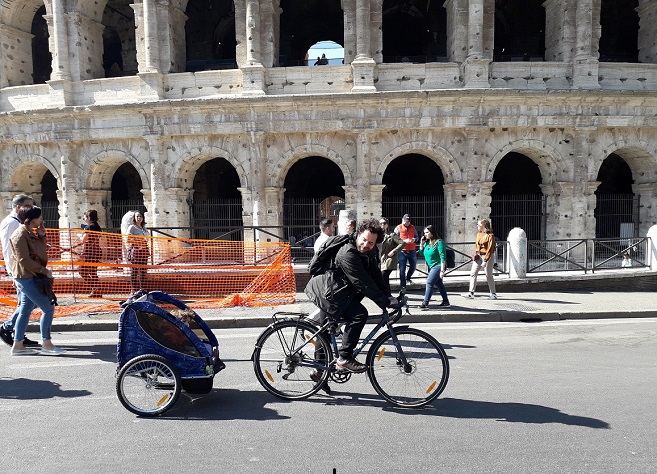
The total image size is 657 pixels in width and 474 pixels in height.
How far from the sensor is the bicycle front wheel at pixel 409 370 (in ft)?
13.7

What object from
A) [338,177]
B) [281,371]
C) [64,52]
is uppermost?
[64,52]

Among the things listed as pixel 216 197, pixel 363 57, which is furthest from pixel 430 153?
pixel 216 197

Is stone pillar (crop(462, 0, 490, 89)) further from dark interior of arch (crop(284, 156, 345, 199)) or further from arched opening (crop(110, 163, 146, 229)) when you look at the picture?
arched opening (crop(110, 163, 146, 229))

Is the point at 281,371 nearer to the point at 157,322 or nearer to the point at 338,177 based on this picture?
the point at 157,322

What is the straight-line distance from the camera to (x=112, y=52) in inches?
795

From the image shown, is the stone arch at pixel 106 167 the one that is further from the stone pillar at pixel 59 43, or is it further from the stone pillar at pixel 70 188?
the stone pillar at pixel 59 43

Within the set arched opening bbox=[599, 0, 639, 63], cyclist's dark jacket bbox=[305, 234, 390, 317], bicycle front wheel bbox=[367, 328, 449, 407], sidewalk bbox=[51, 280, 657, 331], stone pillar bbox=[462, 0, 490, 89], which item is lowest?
sidewalk bbox=[51, 280, 657, 331]

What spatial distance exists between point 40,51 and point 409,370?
23013mm

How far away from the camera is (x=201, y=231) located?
16531 mm

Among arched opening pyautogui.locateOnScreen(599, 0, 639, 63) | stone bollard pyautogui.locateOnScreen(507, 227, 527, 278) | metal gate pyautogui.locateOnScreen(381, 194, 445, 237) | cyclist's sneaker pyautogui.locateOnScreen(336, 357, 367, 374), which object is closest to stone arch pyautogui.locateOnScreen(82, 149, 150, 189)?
metal gate pyautogui.locateOnScreen(381, 194, 445, 237)

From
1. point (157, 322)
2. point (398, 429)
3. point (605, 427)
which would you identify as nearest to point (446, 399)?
point (398, 429)

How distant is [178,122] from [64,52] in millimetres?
4919

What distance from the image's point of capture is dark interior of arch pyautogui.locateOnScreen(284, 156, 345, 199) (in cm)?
1972

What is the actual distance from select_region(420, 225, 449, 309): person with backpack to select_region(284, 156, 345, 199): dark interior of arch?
11.6 meters
